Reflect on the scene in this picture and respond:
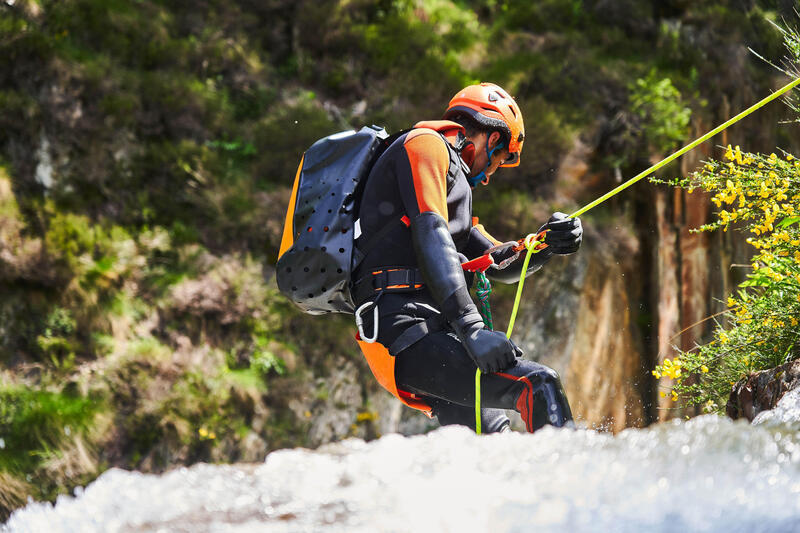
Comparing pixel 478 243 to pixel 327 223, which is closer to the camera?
pixel 327 223

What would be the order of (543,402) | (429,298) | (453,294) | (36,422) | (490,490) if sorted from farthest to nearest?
(36,422) < (429,298) < (453,294) < (543,402) < (490,490)

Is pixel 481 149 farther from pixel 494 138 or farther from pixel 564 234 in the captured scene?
pixel 564 234

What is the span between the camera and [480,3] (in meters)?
11.4

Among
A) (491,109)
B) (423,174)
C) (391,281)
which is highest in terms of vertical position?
(491,109)

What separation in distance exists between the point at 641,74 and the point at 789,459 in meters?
9.95

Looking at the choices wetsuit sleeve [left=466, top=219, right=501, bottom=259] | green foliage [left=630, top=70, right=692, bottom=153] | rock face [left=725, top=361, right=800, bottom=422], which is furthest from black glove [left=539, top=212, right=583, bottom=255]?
green foliage [left=630, top=70, right=692, bottom=153]

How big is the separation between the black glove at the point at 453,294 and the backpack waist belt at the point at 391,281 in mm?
155

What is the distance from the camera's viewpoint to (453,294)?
103 inches

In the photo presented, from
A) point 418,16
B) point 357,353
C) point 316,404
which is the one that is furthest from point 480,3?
point 316,404

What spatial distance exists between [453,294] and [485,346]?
0.23 m

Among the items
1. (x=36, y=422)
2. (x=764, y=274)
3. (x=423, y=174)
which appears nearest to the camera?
(x=423, y=174)

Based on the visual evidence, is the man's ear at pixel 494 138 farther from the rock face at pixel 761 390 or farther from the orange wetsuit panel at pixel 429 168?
the rock face at pixel 761 390

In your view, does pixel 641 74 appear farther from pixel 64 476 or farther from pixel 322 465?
pixel 322 465

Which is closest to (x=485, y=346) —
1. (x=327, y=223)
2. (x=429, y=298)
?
(x=429, y=298)
